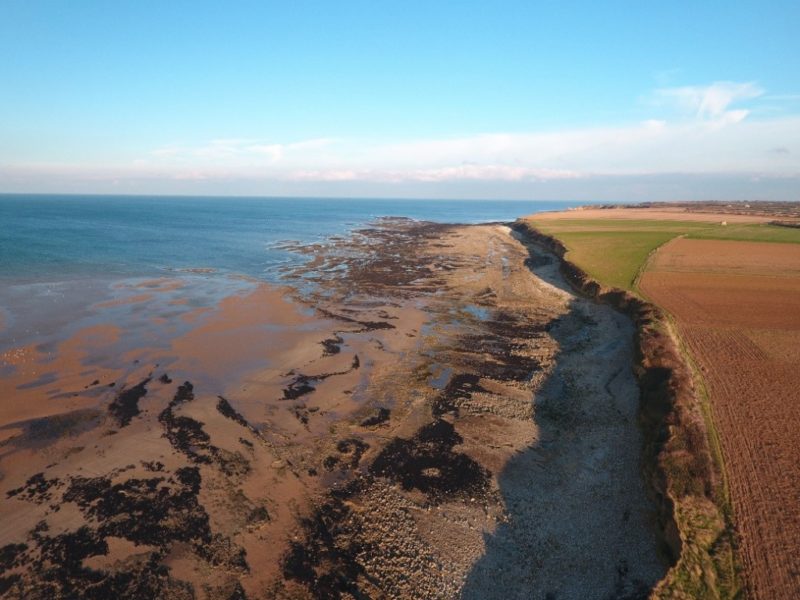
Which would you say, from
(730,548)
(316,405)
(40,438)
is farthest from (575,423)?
(40,438)

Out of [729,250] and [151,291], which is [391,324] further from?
[729,250]

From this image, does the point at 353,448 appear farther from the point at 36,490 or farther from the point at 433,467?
the point at 36,490

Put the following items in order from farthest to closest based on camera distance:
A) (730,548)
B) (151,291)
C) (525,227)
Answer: (525,227), (151,291), (730,548)

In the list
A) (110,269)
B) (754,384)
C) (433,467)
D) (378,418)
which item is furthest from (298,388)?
(110,269)

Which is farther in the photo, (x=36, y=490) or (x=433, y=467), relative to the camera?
(x=433, y=467)

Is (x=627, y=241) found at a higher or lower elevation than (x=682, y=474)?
higher
